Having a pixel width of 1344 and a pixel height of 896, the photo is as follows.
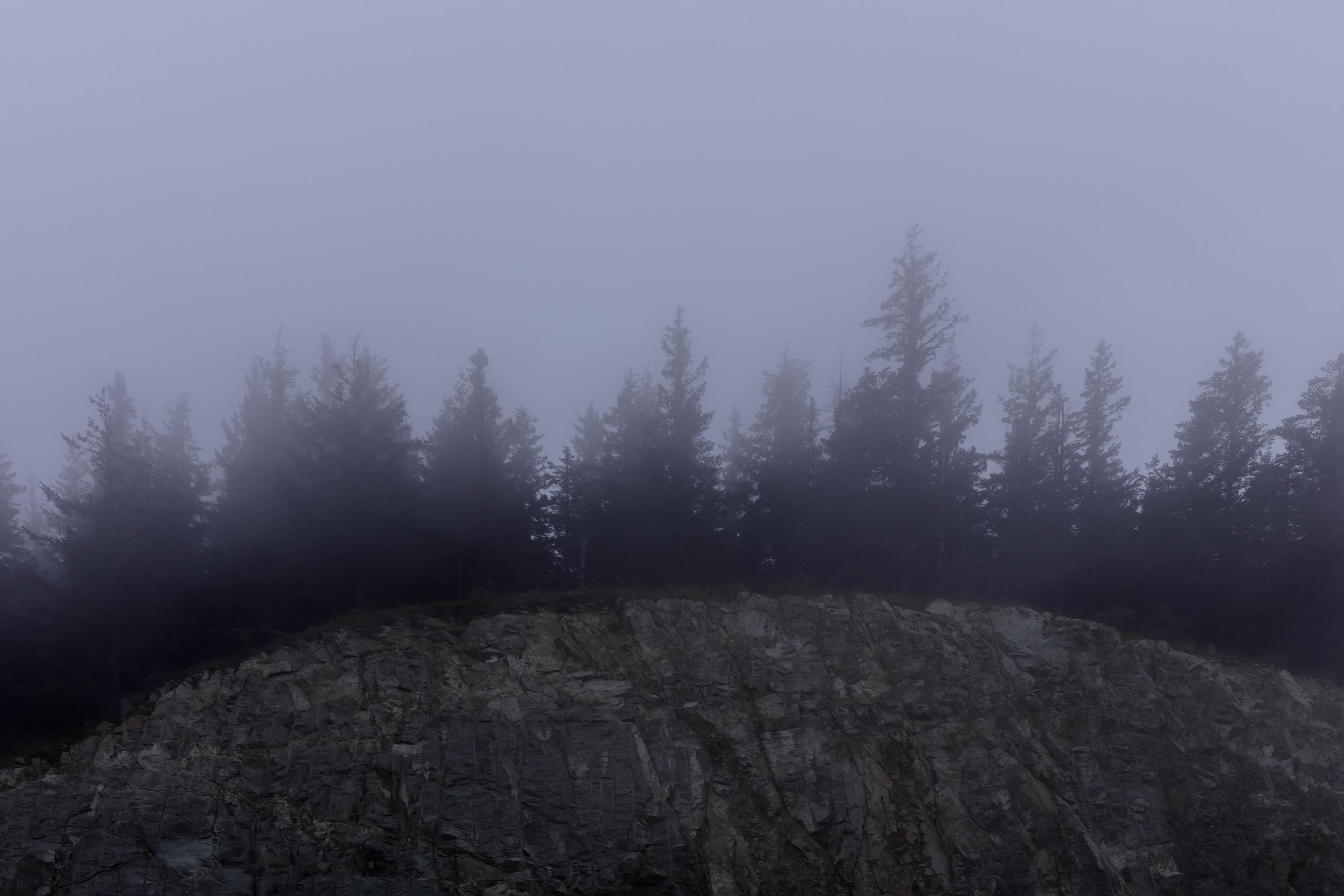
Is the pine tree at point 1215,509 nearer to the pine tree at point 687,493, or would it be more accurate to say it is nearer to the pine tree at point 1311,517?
the pine tree at point 1311,517

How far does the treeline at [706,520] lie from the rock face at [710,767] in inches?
127

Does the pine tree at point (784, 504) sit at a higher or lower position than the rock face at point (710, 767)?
higher

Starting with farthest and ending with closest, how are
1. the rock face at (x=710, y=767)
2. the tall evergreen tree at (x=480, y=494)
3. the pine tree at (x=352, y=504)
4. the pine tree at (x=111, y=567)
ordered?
the tall evergreen tree at (x=480, y=494)
the pine tree at (x=352, y=504)
the pine tree at (x=111, y=567)
the rock face at (x=710, y=767)

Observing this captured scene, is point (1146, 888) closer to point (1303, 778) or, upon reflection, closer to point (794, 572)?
point (1303, 778)

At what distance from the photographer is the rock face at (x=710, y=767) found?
17.0m

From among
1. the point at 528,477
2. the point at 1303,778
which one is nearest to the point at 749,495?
the point at 528,477

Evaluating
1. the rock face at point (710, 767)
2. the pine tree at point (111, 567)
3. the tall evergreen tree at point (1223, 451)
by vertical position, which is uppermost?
the tall evergreen tree at point (1223, 451)

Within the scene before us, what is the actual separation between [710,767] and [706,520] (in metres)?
10.1

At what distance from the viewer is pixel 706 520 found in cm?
2850

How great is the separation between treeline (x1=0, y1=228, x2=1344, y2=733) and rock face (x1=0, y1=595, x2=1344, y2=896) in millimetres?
3222

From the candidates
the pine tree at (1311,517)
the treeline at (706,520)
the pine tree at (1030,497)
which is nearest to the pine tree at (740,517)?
the treeline at (706,520)

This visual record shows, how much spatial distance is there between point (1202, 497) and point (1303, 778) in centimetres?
1131

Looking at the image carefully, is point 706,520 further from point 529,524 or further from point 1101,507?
point 1101,507

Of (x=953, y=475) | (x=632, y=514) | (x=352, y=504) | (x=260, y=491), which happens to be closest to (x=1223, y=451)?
(x=953, y=475)
